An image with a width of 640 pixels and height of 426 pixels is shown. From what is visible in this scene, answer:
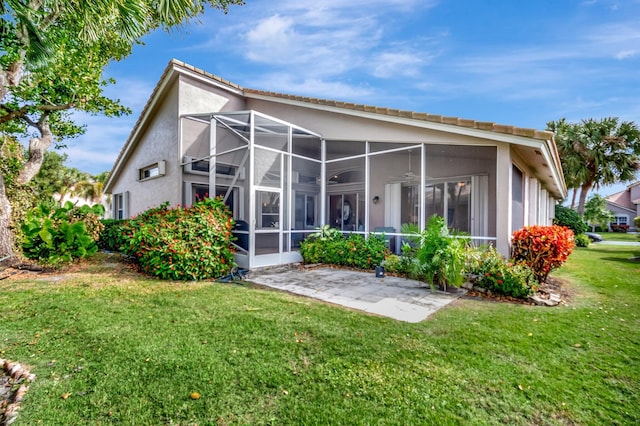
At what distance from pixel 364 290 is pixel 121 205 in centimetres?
1535

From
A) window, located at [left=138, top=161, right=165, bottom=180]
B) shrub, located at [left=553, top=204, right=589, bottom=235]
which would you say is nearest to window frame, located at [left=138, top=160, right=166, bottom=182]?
window, located at [left=138, top=161, right=165, bottom=180]

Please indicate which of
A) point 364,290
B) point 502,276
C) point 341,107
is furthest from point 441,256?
point 341,107

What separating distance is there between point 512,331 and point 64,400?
517 cm

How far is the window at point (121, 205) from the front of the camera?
14.3 meters

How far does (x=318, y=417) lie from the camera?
2.35 metres

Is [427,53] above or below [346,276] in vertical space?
above

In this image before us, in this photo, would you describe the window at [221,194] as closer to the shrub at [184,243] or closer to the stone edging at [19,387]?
the shrub at [184,243]

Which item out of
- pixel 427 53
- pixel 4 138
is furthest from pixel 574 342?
pixel 4 138

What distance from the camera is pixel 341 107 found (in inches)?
360

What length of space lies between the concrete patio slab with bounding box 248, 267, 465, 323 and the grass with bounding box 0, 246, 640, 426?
0.37 metres

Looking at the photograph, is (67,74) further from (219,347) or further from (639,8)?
(639,8)

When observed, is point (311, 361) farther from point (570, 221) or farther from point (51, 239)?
point (570, 221)

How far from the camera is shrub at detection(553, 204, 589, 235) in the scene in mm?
19438

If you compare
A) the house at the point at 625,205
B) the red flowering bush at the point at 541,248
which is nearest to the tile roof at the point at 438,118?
Result: the red flowering bush at the point at 541,248
